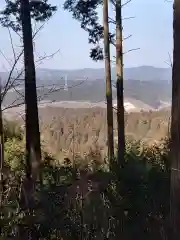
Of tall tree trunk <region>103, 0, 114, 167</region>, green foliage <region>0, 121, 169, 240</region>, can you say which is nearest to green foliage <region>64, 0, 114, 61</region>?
tall tree trunk <region>103, 0, 114, 167</region>

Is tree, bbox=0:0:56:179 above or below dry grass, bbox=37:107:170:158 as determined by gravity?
above

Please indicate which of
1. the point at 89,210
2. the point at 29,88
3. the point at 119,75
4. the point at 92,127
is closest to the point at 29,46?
the point at 29,88

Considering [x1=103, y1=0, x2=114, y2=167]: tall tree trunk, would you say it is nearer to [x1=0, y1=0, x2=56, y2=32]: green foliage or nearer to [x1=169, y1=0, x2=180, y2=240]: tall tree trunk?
[x1=0, y1=0, x2=56, y2=32]: green foliage

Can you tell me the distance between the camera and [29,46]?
1095 centimetres

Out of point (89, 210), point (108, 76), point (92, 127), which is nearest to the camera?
point (89, 210)

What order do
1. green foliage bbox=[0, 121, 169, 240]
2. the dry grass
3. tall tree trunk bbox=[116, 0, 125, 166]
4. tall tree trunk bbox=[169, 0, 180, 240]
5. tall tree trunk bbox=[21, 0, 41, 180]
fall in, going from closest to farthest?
tall tree trunk bbox=[169, 0, 180, 240], green foliage bbox=[0, 121, 169, 240], tall tree trunk bbox=[21, 0, 41, 180], tall tree trunk bbox=[116, 0, 125, 166], the dry grass

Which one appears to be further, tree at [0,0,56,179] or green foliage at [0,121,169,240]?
tree at [0,0,56,179]

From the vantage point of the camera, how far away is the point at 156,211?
486 centimetres

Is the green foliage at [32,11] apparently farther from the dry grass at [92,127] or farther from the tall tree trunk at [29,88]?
the dry grass at [92,127]

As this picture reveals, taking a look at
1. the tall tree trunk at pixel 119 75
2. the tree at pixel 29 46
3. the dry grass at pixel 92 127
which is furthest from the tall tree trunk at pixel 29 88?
the dry grass at pixel 92 127

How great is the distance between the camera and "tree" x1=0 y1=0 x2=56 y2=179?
1095 cm

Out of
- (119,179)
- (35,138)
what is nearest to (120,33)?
(35,138)

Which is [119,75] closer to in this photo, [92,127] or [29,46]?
[29,46]

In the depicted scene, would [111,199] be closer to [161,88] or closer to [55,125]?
[55,125]
